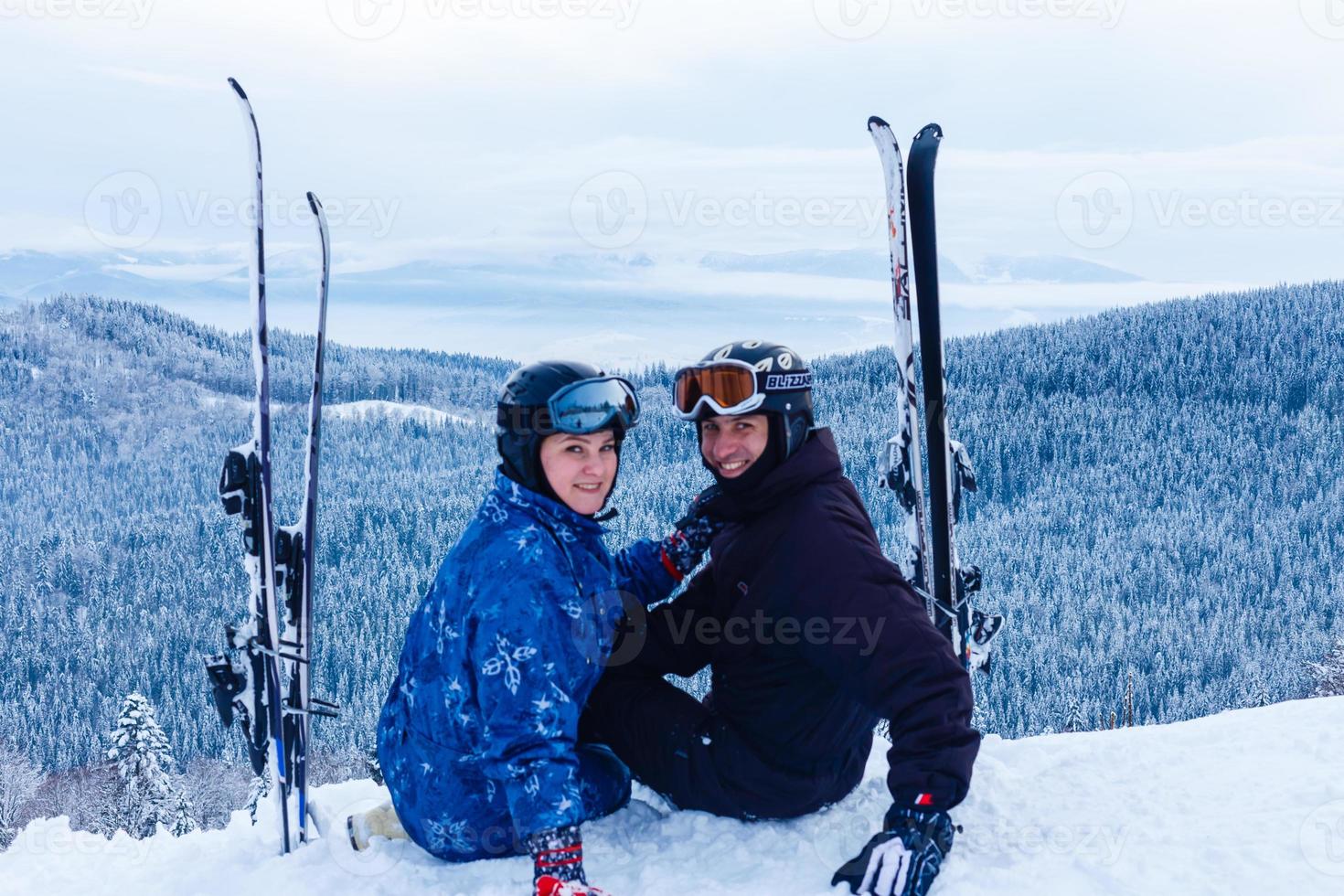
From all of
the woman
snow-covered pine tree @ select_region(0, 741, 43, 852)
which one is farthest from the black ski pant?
snow-covered pine tree @ select_region(0, 741, 43, 852)

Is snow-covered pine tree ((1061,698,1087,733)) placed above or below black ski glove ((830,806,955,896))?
below

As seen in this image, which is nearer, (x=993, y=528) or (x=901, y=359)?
(x=901, y=359)

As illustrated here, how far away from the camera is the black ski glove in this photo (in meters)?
3.02

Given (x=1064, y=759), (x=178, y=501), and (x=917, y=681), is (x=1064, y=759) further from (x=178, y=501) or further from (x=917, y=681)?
(x=178, y=501)

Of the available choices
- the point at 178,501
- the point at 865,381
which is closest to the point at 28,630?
the point at 178,501

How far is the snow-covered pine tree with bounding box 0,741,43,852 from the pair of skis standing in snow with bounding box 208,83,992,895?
32.3 metres

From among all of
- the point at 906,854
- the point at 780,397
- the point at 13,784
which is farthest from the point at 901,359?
the point at 13,784

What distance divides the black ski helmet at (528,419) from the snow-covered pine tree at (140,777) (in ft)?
91.9

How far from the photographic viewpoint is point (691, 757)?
3604mm

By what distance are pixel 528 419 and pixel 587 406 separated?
199 mm

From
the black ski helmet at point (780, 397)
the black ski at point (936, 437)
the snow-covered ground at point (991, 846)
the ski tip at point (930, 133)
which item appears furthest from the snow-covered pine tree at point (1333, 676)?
the black ski helmet at point (780, 397)

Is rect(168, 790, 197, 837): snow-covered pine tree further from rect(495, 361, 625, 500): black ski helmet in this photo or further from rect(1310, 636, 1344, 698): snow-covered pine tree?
rect(1310, 636, 1344, 698): snow-covered pine tree

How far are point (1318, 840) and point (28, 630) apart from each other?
99400 mm

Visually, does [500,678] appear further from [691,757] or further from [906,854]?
[906,854]
